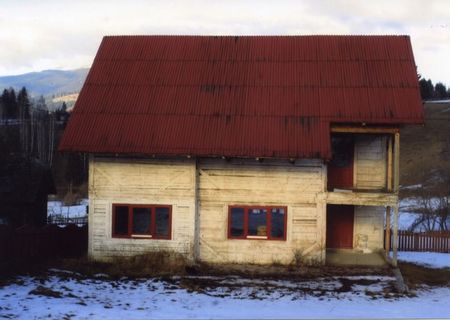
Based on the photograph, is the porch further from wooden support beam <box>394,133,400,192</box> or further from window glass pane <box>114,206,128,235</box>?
window glass pane <box>114,206,128,235</box>

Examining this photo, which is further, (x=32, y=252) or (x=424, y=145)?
(x=424, y=145)

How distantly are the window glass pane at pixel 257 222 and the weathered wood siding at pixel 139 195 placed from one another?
2059 millimetres

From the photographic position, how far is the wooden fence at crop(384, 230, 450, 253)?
24.8 m

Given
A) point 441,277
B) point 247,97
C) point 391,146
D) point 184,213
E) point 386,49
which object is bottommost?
point 441,277

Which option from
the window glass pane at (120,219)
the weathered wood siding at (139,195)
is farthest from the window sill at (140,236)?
the window glass pane at (120,219)

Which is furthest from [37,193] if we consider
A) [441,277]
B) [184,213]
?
[441,277]

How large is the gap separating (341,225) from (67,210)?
31.2 m

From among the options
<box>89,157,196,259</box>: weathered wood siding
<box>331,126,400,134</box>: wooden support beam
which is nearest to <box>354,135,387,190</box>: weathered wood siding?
<box>331,126,400,134</box>: wooden support beam

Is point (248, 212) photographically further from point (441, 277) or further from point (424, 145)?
point (424, 145)

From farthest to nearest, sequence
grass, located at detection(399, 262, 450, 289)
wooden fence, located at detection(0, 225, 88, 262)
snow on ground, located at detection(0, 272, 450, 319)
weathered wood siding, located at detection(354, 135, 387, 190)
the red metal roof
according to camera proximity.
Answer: weathered wood siding, located at detection(354, 135, 387, 190) < the red metal roof < grass, located at detection(399, 262, 450, 289) < wooden fence, located at detection(0, 225, 88, 262) < snow on ground, located at detection(0, 272, 450, 319)

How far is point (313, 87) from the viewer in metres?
19.5

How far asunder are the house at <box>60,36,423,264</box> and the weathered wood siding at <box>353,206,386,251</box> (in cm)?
4

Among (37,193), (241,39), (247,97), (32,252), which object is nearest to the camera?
(32,252)

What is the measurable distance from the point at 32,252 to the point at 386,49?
49.9 ft
